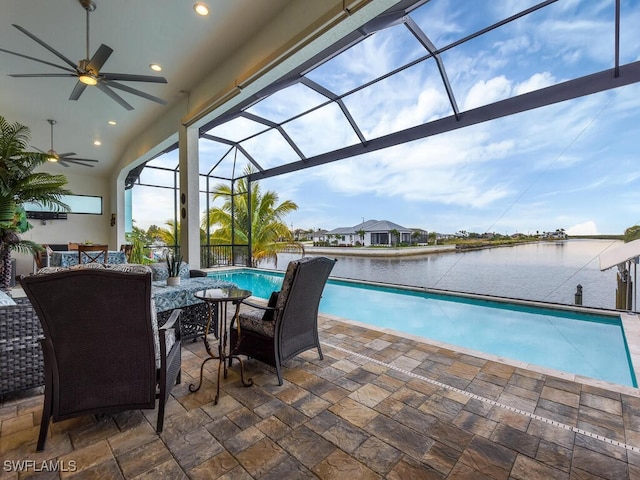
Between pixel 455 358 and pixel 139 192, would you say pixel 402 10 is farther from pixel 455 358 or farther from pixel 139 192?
pixel 139 192

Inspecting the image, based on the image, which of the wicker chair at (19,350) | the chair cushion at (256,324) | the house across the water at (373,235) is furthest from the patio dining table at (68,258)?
the house across the water at (373,235)

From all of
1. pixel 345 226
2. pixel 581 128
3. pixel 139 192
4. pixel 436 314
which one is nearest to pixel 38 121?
pixel 139 192

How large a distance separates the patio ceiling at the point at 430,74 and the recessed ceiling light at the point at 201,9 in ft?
5.00

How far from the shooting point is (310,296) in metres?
2.74

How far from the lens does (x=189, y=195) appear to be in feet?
19.7

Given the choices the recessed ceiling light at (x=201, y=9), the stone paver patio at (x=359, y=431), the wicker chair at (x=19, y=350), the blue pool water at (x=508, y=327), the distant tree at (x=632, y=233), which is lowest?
the blue pool water at (x=508, y=327)

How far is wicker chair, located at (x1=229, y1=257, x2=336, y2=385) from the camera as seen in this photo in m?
2.50

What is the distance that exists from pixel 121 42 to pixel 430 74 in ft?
15.2

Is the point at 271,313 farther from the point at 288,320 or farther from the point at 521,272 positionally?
the point at 521,272

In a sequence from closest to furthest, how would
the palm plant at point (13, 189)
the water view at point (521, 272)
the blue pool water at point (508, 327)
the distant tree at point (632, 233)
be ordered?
the blue pool water at point (508, 327), the palm plant at point (13, 189), the distant tree at point (632, 233), the water view at point (521, 272)

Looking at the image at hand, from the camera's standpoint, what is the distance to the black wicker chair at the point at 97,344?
1.64m

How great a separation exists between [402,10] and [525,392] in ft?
13.8

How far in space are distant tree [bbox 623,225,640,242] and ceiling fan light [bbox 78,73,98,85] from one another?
7638 mm

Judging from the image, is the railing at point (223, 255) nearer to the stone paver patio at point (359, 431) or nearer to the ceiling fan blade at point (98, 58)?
the ceiling fan blade at point (98, 58)
